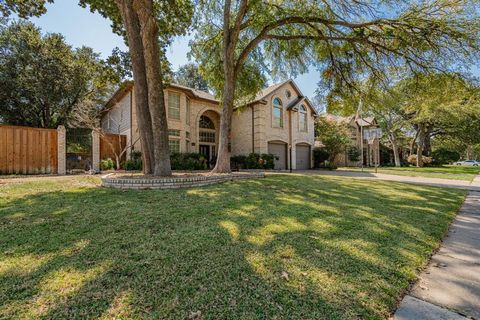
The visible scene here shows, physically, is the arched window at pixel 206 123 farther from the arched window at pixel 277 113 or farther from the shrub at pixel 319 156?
the shrub at pixel 319 156

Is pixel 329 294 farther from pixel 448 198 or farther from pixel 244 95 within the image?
pixel 244 95

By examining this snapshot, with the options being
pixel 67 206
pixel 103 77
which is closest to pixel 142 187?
pixel 67 206

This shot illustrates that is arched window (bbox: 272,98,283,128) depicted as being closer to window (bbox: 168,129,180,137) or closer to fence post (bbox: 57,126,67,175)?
window (bbox: 168,129,180,137)

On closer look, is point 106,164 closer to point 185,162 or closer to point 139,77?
point 185,162

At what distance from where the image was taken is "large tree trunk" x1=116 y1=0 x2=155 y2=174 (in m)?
8.33

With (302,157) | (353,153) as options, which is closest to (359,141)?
(353,153)

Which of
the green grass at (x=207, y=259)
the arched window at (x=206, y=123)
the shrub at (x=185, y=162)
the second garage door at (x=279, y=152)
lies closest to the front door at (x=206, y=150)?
the arched window at (x=206, y=123)

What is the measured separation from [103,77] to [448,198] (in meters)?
13.8

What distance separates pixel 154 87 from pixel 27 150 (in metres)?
8.87

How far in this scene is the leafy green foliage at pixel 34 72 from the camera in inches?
687

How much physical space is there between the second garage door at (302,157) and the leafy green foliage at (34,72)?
16.2 metres

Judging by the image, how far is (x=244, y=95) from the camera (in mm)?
13844

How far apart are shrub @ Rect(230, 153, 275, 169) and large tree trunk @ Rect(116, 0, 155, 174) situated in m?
9.20

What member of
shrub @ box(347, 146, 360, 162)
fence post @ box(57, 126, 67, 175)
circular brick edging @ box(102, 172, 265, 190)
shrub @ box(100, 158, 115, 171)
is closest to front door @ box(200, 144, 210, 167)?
shrub @ box(100, 158, 115, 171)
